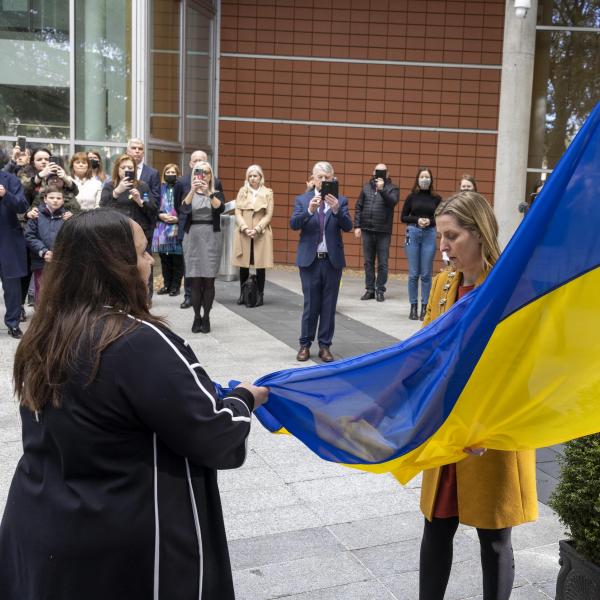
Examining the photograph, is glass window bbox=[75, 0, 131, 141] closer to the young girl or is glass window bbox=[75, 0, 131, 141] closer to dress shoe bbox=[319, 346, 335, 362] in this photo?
the young girl

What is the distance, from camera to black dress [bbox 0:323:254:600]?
2.40m

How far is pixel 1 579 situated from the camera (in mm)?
2674

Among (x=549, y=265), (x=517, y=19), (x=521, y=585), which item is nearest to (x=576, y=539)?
(x=521, y=585)

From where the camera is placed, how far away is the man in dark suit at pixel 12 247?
959 cm

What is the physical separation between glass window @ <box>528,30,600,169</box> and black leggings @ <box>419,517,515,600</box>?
14023 millimetres

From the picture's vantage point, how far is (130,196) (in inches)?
416

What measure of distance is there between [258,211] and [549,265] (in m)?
9.54

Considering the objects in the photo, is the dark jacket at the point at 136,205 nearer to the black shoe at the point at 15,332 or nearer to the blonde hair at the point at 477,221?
the black shoe at the point at 15,332

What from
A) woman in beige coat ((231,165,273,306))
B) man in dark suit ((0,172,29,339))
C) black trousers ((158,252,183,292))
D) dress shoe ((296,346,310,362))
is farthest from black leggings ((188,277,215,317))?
black trousers ((158,252,183,292))

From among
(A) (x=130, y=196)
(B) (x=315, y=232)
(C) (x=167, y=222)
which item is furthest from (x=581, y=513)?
(C) (x=167, y=222)

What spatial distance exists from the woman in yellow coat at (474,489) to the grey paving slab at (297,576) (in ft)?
2.41

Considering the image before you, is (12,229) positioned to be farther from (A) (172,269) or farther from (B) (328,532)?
(B) (328,532)

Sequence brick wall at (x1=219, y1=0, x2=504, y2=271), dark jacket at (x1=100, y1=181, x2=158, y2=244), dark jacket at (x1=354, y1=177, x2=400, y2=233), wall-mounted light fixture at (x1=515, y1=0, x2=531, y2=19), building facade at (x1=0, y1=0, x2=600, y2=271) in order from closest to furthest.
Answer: dark jacket at (x1=100, y1=181, x2=158, y2=244), wall-mounted light fixture at (x1=515, y1=0, x2=531, y2=19), dark jacket at (x1=354, y1=177, x2=400, y2=233), building facade at (x1=0, y1=0, x2=600, y2=271), brick wall at (x1=219, y1=0, x2=504, y2=271)

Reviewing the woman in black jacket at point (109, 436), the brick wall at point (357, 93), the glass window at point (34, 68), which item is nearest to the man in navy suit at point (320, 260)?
the glass window at point (34, 68)
